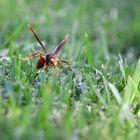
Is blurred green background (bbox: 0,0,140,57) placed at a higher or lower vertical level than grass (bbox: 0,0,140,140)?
higher

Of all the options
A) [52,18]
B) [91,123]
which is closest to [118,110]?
[91,123]

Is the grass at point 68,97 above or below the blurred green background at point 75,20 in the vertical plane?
below

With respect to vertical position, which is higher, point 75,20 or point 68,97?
point 75,20

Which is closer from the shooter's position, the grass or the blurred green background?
the grass

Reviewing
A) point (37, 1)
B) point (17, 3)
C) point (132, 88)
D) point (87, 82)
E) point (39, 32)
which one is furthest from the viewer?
point (37, 1)

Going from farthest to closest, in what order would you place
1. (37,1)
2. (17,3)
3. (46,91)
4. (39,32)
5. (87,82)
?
(37,1) → (17,3) → (39,32) → (87,82) → (46,91)

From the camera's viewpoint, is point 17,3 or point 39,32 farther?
point 17,3

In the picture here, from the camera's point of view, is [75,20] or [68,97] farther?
[75,20]

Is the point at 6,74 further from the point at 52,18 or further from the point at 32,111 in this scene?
the point at 52,18

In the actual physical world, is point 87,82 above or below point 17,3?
below

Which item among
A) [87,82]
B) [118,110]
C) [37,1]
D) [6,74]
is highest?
[37,1]

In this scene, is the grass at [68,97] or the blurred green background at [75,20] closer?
the grass at [68,97]
